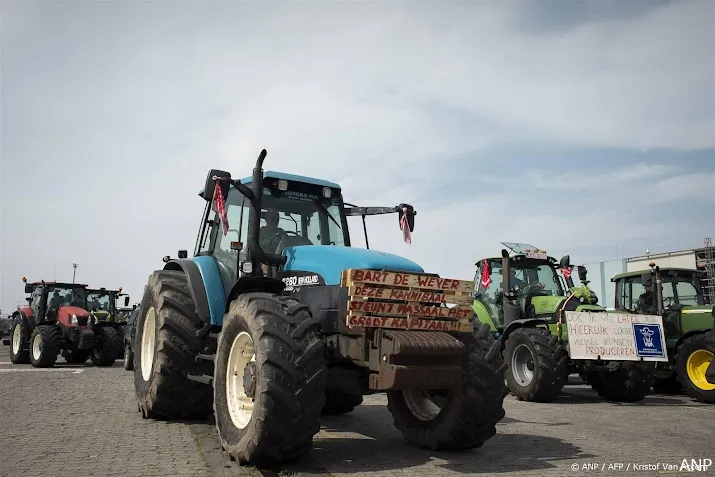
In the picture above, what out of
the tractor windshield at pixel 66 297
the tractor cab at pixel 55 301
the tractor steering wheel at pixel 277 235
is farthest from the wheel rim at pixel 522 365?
the tractor windshield at pixel 66 297

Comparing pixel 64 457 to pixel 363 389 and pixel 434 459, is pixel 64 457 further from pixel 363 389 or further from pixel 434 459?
pixel 434 459

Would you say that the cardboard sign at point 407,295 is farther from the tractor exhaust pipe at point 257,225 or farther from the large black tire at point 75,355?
the large black tire at point 75,355

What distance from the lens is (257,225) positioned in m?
6.29

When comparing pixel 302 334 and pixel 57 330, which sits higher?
pixel 302 334

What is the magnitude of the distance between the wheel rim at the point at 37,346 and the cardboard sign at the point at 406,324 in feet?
45.9

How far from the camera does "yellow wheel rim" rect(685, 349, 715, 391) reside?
34.3 ft

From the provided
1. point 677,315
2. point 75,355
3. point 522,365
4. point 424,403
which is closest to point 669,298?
point 677,315

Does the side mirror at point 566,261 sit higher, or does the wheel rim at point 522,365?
the side mirror at point 566,261

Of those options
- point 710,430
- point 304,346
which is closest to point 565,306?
point 710,430

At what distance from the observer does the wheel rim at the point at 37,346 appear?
640 inches

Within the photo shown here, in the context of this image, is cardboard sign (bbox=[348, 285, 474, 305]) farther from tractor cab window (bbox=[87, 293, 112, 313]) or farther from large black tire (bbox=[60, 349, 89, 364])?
tractor cab window (bbox=[87, 293, 112, 313])

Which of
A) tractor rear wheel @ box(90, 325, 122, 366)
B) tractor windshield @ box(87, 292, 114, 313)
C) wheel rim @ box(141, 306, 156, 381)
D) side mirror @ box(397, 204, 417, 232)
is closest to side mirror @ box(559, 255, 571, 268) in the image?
side mirror @ box(397, 204, 417, 232)

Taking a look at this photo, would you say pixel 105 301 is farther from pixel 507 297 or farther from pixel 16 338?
pixel 507 297

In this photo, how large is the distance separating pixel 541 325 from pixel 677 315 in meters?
→ 2.54
